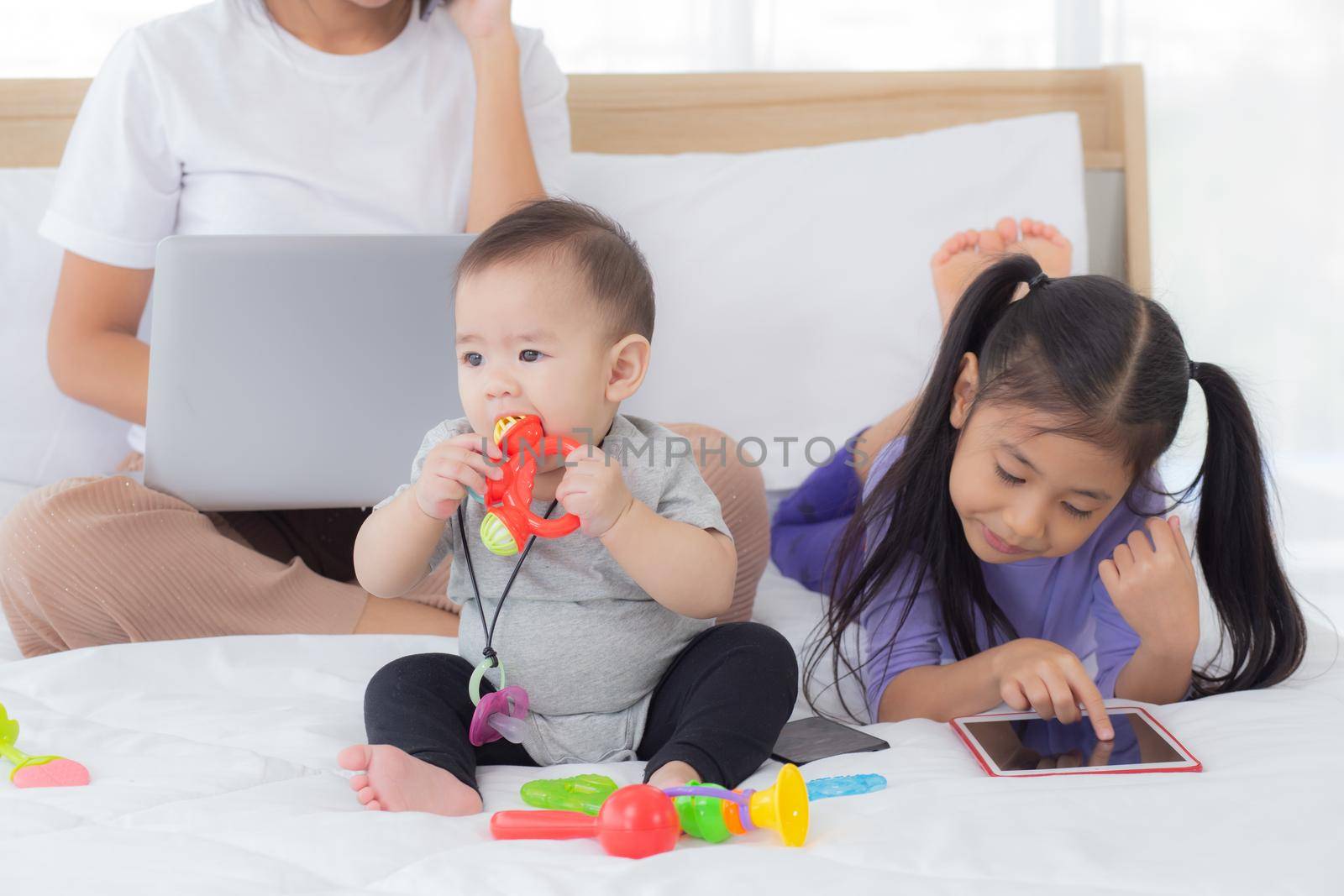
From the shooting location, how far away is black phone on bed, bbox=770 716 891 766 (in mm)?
Answer: 964

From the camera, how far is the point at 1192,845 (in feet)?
2.41

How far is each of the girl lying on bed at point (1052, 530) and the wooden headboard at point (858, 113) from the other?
94cm

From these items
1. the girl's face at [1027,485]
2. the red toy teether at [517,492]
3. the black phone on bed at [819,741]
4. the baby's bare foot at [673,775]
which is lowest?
the black phone on bed at [819,741]

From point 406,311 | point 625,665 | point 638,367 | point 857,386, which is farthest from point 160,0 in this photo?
point 625,665

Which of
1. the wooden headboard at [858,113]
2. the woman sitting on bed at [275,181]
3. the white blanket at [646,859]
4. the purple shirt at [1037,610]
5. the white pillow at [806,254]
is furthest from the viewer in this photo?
the wooden headboard at [858,113]

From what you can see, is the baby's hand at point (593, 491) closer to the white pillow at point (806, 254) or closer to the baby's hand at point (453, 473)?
the baby's hand at point (453, 473)

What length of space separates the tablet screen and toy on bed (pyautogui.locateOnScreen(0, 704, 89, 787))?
26.7 inches

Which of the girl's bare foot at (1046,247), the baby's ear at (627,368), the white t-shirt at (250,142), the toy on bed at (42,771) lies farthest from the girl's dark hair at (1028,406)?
the white t-shirt at (250,142)

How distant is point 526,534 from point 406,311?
1.38 ft

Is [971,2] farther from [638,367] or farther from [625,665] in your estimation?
[625,665]

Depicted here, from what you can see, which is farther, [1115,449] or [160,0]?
[160,0]

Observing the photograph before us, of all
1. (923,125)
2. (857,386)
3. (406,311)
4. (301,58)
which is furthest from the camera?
(923,125)

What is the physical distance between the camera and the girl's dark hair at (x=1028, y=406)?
3.45 ft

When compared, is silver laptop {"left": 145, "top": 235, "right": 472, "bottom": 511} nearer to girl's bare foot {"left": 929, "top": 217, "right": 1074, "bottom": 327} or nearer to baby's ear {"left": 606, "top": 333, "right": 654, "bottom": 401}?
baby's ear {"left": 606, "top": 333, "right": 654, "bottom": 401}
